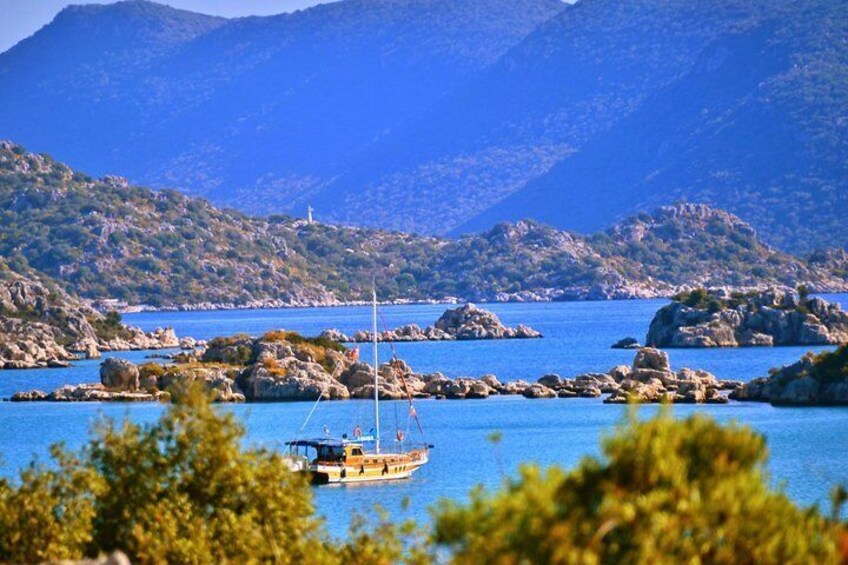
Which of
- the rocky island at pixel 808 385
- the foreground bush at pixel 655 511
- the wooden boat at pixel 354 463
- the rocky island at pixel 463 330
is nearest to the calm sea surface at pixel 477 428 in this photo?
the wooden boat at pixel 354 463

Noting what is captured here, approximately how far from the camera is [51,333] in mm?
149625

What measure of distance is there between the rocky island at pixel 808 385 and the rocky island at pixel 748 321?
145ft

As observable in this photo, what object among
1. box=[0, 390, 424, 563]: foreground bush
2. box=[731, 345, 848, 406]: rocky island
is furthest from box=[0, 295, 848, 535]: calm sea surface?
box=[0, 390, 424, 563]: foreground bush

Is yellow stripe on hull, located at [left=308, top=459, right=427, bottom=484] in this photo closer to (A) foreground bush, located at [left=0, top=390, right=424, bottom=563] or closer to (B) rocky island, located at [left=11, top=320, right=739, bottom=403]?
(B) rocky island, located at [left=11, top=320, right=739, bottom=403]

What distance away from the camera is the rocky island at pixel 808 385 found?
85625 millimetres

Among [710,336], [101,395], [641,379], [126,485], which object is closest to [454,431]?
[641,379]

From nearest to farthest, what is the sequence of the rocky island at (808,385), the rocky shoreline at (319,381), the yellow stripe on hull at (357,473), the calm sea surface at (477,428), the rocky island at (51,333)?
the calm sea surface at (477,428)
the yellow stripe on hull at (357,473)
the rocky island at (808,385)
the rocky shoreline at (319,381)
the rocky island at (51,333)

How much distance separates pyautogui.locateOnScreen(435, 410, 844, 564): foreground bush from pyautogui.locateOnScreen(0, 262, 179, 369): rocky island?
11771 cm

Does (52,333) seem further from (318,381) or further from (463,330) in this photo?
(318,381)

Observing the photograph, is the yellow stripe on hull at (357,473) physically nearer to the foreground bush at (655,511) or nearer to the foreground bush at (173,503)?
the foreground bush at (173,503)

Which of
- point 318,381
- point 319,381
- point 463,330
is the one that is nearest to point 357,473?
point 319,381

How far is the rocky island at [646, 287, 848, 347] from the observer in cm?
13412

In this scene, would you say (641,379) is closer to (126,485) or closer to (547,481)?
(126,485)

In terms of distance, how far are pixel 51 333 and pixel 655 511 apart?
136 m
